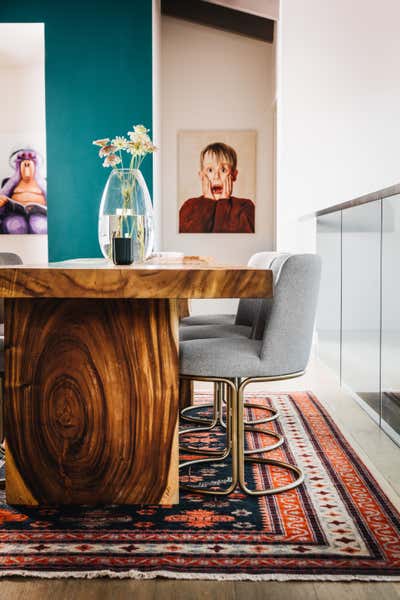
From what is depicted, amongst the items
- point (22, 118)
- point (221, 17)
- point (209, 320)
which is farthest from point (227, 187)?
point (209, 320)

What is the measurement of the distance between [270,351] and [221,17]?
618 centimetres

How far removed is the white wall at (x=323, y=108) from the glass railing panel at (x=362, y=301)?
65.5 inches

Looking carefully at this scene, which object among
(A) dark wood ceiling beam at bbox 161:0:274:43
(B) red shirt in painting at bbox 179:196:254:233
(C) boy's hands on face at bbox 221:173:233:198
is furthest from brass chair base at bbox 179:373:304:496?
(A) dark wood ceiling beam at bbox 161:0:274:43

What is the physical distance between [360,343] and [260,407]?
602mm

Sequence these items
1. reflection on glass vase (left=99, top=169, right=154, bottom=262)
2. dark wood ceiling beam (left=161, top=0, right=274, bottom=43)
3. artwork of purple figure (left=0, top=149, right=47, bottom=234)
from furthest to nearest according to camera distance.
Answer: dark wood ceiling beam (left=161, top=0, right=274, bottom=43) < artwork of purple figure (left=0, top=149, right=47, bottom=234) < reflection on glass vase (left=99, top=169, right=154, bottom=262)

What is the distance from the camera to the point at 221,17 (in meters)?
7.52

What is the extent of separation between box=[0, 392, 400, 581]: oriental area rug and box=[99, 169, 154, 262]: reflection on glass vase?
883 millimetres

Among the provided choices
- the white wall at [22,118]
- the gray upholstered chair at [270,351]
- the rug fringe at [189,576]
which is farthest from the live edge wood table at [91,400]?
the white wall at [22,118]

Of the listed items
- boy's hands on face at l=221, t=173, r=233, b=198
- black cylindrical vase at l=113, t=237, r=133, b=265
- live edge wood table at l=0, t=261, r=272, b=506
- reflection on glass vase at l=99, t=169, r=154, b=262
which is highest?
boy's hands on face at l=221, t=173, r=233, b=198

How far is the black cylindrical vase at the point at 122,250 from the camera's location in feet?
7.90

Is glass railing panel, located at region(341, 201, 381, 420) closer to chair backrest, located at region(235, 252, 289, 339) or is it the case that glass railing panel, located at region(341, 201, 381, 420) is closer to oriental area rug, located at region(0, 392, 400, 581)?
chair backrest, located at region(235, 252, 289, 339)

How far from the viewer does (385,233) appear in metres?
3.04

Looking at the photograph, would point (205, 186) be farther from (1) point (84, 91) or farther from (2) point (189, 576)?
(2) point (189, 576)

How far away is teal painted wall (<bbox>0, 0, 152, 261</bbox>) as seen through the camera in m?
5.81
